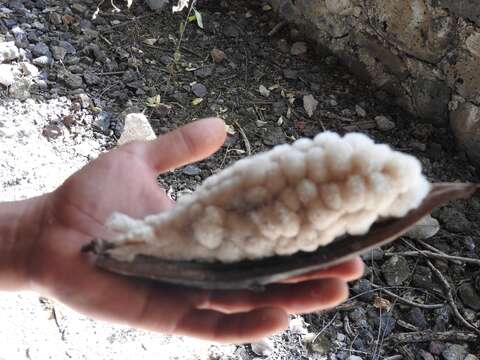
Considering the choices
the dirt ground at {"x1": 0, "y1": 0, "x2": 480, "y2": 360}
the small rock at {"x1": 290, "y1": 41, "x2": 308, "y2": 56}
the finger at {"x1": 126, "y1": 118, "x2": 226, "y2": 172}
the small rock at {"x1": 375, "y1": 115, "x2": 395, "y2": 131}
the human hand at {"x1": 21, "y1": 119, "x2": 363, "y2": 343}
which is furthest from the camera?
the small rock at {"x1": 290, "y1": 41, "x2": 308, "y2": 56}

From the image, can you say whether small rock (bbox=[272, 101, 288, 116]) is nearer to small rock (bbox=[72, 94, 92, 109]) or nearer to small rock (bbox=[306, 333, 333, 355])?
small rock (bbox=[72, 94, 92, 109])

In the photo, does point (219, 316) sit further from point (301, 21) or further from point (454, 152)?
point (301, 21)

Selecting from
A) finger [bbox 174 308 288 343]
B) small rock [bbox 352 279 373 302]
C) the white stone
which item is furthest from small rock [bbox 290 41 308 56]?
finger [bbox 174 308 288 343]

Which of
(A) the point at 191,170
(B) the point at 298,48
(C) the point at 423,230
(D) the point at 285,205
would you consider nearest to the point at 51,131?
(A) the point at 191,170

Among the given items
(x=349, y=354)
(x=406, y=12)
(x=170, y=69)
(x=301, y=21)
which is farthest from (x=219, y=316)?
(x=301, y=21)

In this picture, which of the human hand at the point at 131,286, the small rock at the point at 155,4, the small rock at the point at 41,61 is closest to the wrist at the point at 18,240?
the human hand at the point at 131,286

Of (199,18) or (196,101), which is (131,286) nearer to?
(196,101)
